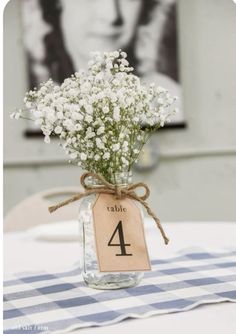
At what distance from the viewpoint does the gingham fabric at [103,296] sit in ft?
2.99

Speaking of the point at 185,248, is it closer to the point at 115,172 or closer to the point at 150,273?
the point at 150,273

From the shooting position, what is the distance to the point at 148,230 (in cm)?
178

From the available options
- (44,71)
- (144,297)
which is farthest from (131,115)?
(44,71)

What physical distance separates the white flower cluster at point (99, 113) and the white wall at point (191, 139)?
1.93 meters

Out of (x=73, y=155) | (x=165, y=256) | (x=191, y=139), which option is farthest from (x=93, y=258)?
(x=191, y=139)

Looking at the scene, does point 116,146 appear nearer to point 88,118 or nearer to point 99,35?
point 88,118

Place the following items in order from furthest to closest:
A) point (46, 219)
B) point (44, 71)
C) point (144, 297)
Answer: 1. point (44, 71)
2. point (46, 219)
3. point (144, 297)

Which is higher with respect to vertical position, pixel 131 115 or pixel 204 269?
pixel 131 115

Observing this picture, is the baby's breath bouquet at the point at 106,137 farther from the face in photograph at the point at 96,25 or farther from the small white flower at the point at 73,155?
the face in photograph at the point at 96,25

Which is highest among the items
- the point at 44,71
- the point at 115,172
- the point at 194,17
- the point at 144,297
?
the point at 194,17

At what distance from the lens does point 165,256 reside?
1.38 m

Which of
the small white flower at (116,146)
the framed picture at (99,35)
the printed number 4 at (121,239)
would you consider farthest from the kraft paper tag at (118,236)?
the framed picture at (99,35)

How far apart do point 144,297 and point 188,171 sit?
2.01m

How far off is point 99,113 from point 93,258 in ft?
0.88
